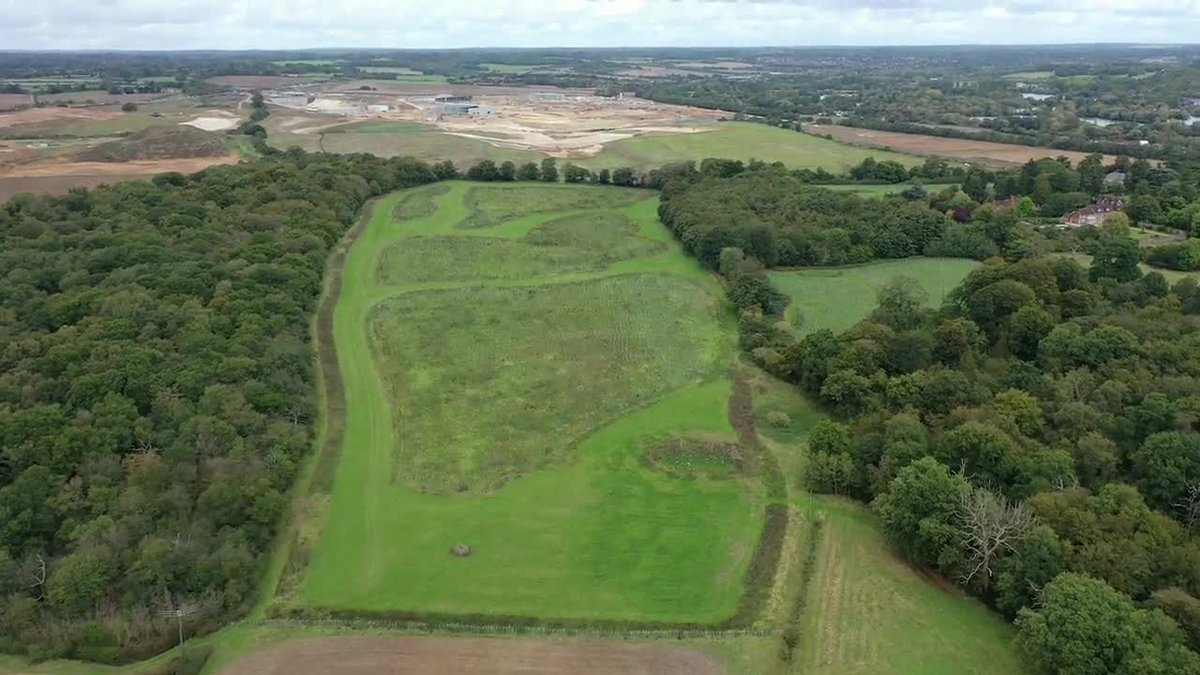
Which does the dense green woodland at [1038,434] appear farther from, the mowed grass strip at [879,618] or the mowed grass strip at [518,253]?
the mowed grass strip at [518,253]

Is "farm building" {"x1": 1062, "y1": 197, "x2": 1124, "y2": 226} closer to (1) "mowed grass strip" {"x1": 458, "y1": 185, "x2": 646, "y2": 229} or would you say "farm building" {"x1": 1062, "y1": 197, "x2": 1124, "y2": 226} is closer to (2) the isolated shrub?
(1) "mowed grass strip" {"x1": 458, "y1": 185, "x2": 646, "y2": 229}

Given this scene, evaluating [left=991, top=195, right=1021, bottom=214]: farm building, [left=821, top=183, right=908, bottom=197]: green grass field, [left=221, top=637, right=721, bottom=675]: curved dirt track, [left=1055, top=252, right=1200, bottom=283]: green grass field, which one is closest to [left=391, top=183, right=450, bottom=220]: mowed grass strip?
[left=821, top=183, right=908, bottom=197]: green grass field

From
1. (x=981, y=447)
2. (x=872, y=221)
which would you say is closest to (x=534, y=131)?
(x=872, y=221)

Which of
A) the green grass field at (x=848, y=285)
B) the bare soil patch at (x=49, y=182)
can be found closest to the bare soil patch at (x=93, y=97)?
the bare soil patch at (x=49, y=182)

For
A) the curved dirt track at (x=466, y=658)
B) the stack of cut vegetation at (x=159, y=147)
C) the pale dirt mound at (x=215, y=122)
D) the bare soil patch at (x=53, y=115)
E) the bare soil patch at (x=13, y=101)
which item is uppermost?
the bare soil patch at (x=13, y=101)

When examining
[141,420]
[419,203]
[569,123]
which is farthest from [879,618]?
[569,123]

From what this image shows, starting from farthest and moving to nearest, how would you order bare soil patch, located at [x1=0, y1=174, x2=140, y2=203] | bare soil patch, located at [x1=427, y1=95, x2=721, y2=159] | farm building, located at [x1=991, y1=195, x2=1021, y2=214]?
bare soil patch, located at [x1=427, y1=95, x2=721, y2=159] < bare soil patch, located at [x1=0, y1=174, x2=140, y2=203] < farm building, located at [x1=991, y1=195, x2=1021, y2=214]
